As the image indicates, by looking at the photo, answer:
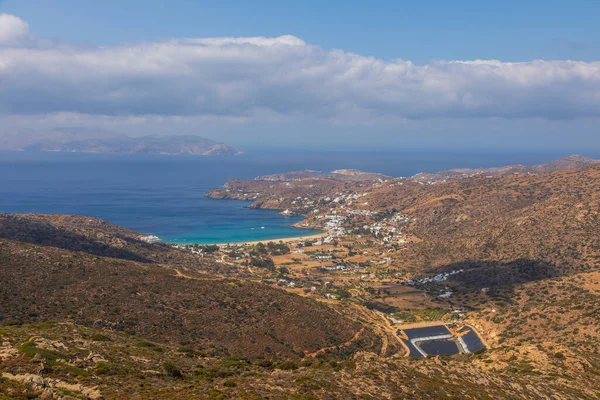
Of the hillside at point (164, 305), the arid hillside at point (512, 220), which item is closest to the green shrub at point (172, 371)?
the hillside at point (164, 305)

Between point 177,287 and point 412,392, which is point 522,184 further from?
point 412,392

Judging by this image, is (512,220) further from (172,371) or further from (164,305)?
(172,371)

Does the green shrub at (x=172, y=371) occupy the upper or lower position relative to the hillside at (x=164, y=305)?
upper

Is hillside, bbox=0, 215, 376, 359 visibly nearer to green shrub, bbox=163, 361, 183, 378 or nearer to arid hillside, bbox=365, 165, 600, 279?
green shrub, bbox=163, 361, 183, 378

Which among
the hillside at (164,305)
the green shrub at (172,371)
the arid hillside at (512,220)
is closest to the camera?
the green shrub at (172,371)

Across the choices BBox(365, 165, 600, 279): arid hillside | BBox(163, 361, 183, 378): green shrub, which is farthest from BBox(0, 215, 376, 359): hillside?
BBox(365, 165, 600, 279): arid hillside

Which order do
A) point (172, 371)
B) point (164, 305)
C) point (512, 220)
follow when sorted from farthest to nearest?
1. point (512, 220)
2. point (164, 305)
3. point (172, 371)

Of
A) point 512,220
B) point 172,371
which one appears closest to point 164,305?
point 172,371

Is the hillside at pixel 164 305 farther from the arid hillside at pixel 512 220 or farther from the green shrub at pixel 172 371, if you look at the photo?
the arid hillside at pixel 512 220

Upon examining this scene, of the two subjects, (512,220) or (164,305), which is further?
(512,220)

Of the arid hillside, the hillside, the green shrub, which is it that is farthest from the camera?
the arid hillside

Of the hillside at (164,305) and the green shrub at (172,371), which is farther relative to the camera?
the hillside at (164,305)
